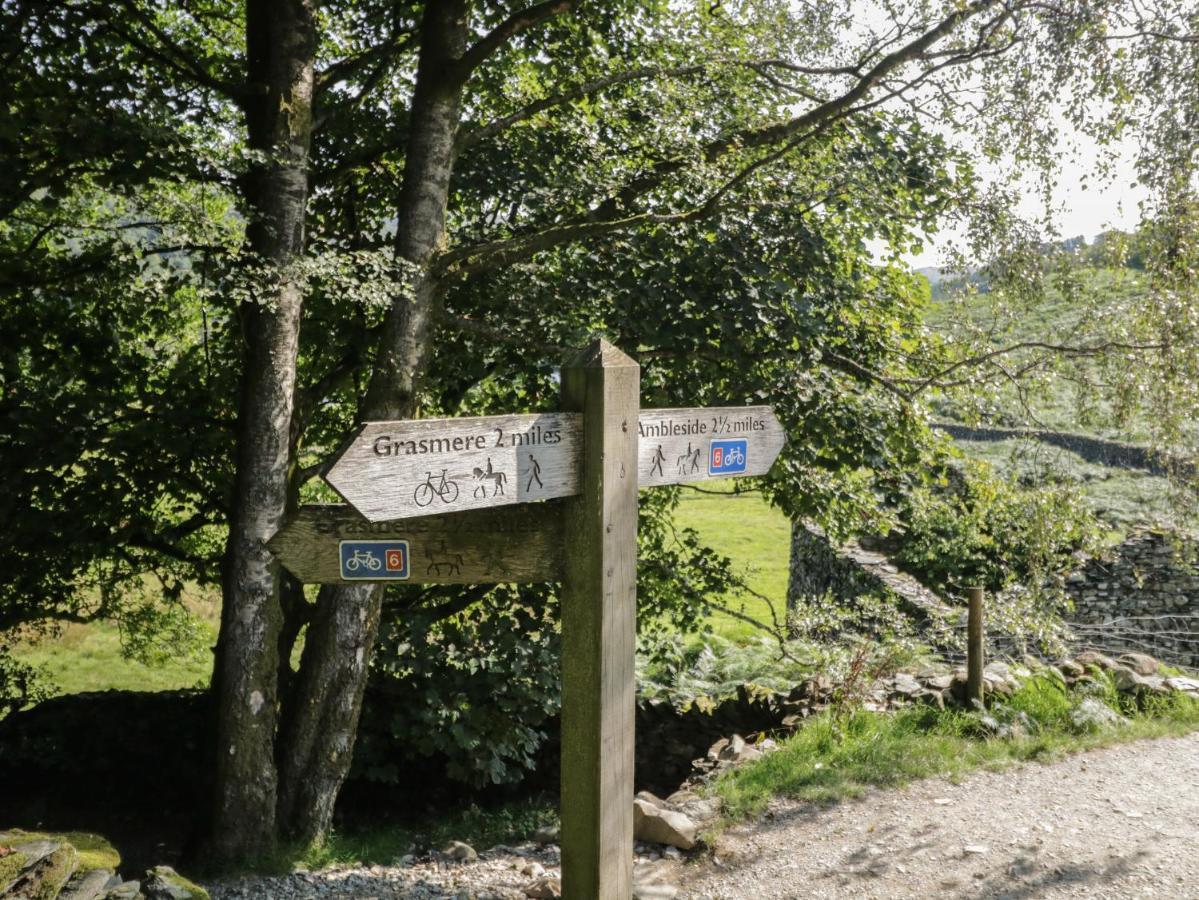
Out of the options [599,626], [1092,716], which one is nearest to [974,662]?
[1092,716]

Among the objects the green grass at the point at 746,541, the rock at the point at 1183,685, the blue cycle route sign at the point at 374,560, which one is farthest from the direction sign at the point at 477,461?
the green grass at the point at 746,541

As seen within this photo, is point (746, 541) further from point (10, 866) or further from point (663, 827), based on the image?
point (10, 866)

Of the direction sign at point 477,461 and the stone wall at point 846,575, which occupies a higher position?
the direction sign at point 477,461

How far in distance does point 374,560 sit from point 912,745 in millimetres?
4760

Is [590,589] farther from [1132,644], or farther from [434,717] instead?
[1132,644]

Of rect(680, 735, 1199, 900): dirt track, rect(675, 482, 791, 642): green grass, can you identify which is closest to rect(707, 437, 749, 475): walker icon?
rect(680, 735, 1199, 900): dirt track

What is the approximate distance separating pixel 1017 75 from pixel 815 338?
242cm

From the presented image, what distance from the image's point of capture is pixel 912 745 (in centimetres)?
645

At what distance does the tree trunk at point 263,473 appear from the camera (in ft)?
19.6

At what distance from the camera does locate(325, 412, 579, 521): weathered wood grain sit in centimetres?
274

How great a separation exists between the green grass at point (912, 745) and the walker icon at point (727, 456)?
8.86ft

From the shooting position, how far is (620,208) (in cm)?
659

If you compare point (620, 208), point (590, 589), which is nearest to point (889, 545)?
point (620, 208)

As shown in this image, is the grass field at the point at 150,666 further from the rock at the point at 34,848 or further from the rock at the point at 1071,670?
the rock at the point at 34,848
